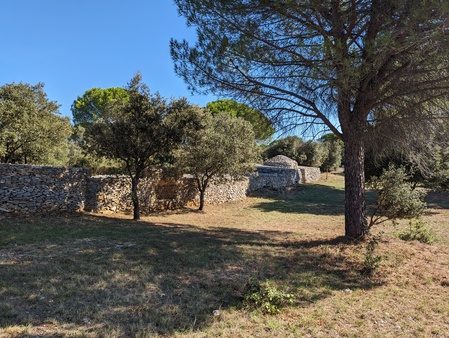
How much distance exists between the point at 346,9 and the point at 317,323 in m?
5.96

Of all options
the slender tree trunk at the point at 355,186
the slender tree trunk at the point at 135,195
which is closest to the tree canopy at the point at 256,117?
the slender tree trunk at the point at 355,186

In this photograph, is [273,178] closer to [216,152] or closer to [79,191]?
[216,152]

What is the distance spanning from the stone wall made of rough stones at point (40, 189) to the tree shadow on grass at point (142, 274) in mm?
1064

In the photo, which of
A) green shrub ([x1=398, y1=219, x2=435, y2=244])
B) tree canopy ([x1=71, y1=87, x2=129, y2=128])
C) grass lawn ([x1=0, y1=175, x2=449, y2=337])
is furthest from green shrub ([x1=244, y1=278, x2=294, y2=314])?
tree canopy ([x1=71, y1=87, x2=129, y2=128])

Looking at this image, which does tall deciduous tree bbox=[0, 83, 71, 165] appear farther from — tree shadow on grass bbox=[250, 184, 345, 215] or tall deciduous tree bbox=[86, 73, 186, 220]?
tree shadow on grass bbox=[250, 184, 345, 215]

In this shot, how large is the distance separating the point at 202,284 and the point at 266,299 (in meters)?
1.08

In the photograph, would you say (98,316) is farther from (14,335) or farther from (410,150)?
(410,150)

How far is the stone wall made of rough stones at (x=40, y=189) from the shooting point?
8.88 metres

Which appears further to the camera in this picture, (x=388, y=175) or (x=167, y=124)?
(x=167, y=124)

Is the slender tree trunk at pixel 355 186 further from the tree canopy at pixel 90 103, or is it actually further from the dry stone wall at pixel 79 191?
the tree canopy at pixel 90 103

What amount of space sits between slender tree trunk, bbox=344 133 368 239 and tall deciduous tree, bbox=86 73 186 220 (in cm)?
568

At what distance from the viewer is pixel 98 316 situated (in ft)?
10.9

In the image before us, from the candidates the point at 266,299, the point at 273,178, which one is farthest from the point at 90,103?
the point at 266,299

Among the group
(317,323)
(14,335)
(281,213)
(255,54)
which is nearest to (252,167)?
(281,213)
